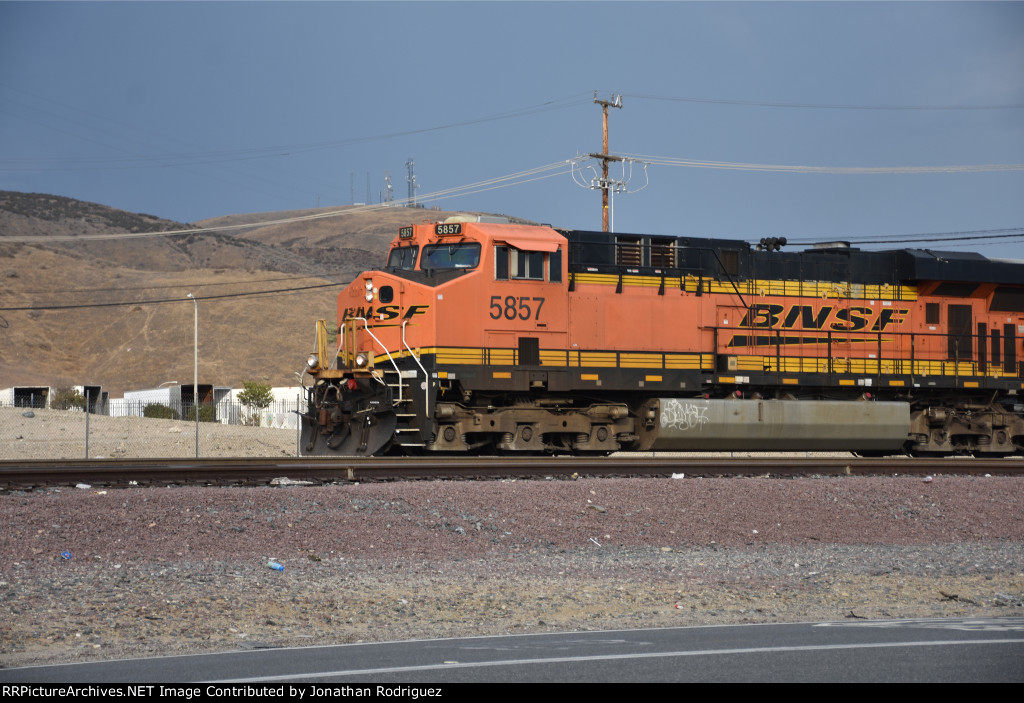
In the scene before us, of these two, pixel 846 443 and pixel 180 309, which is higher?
pixel 180 309

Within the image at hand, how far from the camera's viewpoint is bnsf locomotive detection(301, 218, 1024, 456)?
18.4 meters

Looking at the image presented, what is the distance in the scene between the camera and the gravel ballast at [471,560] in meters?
8.60

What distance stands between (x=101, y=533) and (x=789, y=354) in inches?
576

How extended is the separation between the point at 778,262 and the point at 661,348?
3.49m

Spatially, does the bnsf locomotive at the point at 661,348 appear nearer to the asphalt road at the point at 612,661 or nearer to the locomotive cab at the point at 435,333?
the locomotive cab at the point at 435,333

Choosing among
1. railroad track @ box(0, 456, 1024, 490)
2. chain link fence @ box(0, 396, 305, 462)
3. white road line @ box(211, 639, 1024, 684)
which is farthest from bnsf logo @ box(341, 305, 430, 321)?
white road line @ box(211, 639, 1024, 684)

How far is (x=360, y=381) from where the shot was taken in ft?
59.9

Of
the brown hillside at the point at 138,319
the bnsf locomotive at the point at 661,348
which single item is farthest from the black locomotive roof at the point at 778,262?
the brown hillside at the point at 138,319

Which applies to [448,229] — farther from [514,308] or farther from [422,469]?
[422,469]

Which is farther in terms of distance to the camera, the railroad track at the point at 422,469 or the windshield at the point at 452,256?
the windshield at the point at 452,256

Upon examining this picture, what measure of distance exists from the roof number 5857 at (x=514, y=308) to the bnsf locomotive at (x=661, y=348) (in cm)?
3

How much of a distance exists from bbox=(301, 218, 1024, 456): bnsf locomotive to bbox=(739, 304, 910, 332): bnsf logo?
0.04 meters
